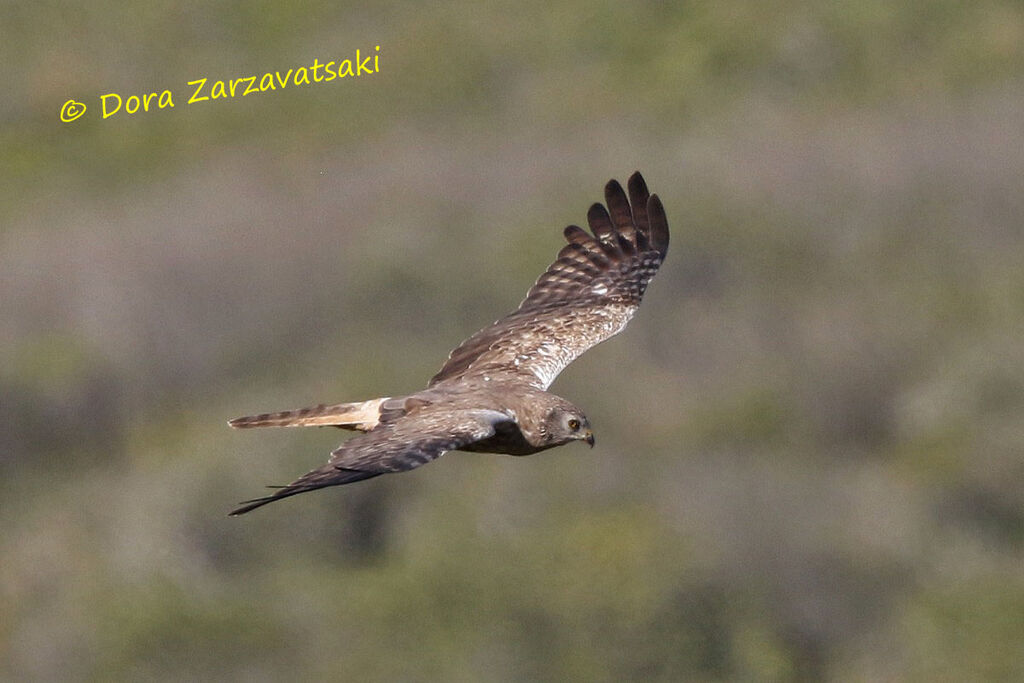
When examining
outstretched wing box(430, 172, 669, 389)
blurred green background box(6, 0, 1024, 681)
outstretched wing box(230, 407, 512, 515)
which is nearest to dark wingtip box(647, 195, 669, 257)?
outstretched wing box(430, 172, 669, 389)

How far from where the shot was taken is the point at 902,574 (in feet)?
88.5

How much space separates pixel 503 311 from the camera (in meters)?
34.3

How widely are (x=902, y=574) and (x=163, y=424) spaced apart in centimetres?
1289

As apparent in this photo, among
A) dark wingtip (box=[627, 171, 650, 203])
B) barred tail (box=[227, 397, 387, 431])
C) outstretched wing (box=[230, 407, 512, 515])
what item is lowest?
outstretched wing (box=[230, 407, 512, 515])

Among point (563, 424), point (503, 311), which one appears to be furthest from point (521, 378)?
point (503, 311)

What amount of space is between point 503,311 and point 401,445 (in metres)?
24.1

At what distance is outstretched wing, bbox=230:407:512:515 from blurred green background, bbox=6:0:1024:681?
39.3 feet

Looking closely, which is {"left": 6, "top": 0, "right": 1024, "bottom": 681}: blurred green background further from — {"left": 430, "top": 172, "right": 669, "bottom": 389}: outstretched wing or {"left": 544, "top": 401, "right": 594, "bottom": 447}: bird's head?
{"left": 544, "top": 401, "right": 594, "bottom": 447}: bird's head

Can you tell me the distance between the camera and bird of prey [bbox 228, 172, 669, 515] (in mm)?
10266

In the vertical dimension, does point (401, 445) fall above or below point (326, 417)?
below

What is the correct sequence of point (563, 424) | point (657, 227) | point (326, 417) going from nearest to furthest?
point (563, 424) → point (326, 417) → point (657, 227)

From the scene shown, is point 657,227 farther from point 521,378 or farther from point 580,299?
point 521,378

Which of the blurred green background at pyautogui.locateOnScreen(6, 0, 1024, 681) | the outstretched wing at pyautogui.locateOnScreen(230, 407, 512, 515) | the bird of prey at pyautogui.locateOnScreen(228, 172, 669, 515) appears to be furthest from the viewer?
the blurred green background at pyautogui.locateOnScreen(6, 0, 1024, 681)

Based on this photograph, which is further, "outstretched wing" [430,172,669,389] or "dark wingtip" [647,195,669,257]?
"dark wingtip" [647,195,669,257]
